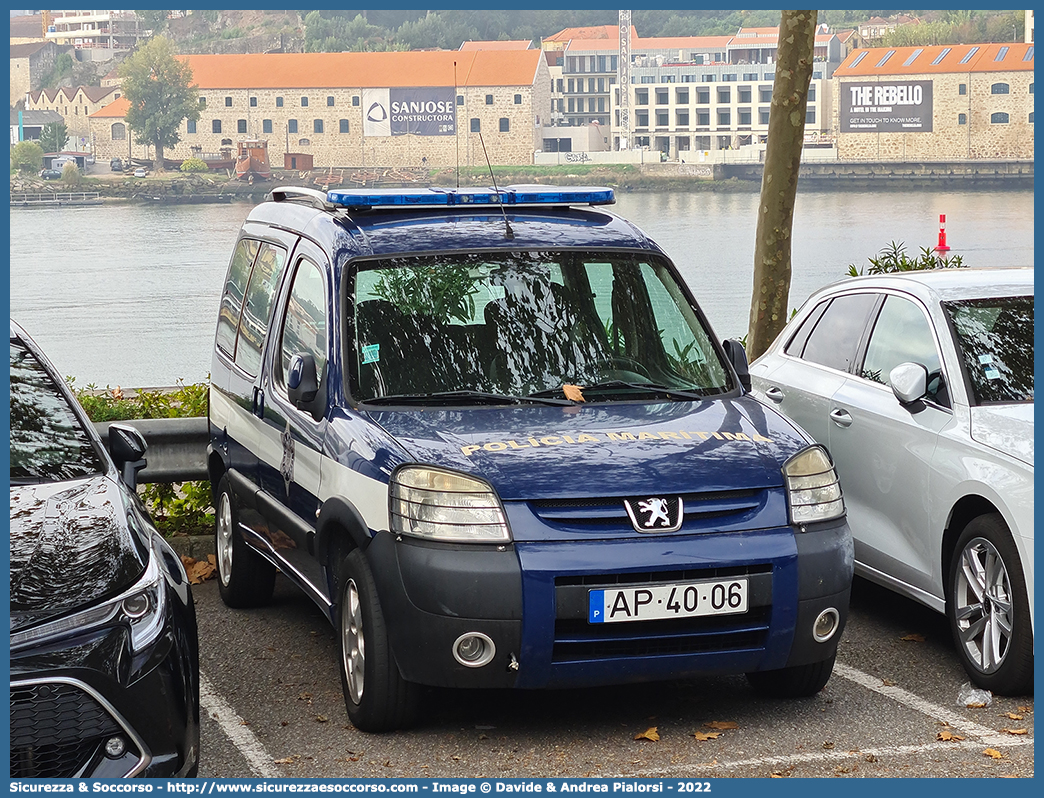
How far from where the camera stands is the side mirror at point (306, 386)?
5.10 m

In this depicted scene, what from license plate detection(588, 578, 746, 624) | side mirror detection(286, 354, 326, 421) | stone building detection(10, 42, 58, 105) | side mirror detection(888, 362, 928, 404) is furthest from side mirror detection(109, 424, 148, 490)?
stone building detection(10, 42, 58, 105)

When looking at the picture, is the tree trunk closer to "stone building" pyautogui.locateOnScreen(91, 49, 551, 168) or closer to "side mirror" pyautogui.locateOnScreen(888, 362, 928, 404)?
"side mirror" pyautogui.locateOnScreen(888, 362, 928, 404)

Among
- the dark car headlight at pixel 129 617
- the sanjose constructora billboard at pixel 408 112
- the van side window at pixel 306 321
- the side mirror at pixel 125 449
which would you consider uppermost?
the sanjose constructora billboard at pixel 408 112

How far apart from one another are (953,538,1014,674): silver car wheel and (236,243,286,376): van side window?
9.96 feet

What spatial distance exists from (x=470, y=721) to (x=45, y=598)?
173cm

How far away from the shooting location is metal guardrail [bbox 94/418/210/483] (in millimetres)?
7336

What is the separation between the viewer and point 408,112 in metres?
109

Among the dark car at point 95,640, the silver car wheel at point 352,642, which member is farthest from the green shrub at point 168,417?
the dark car at point 95,640

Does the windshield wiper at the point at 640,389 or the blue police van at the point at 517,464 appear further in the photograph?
the windshield wiper at the point at 640,389

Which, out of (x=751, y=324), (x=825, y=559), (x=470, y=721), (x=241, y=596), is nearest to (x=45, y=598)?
(x=470, y=721)

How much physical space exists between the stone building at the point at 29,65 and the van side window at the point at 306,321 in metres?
117

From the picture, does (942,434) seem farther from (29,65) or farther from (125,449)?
(29,65)

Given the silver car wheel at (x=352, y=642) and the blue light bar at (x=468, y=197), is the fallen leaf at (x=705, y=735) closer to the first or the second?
the silver car wheel at (x=352, y=642)

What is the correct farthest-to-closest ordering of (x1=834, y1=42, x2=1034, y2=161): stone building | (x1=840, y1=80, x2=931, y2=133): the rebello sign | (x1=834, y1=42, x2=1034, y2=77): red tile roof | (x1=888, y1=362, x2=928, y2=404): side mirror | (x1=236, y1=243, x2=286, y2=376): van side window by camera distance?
1. (x1=834, y1=42, x2=1034, y2=77): red tile roof
2. (x1=840, y1=80, x2=931, y2=133): the rebello sign
3. (x1=834, y1=42, x2=1034, y2=161): stone building
4. (x1=236, y1=243, x2=286, y2=376): van side window
5. (x1=888, y1=362, x2=928, y2=404): side mirror
